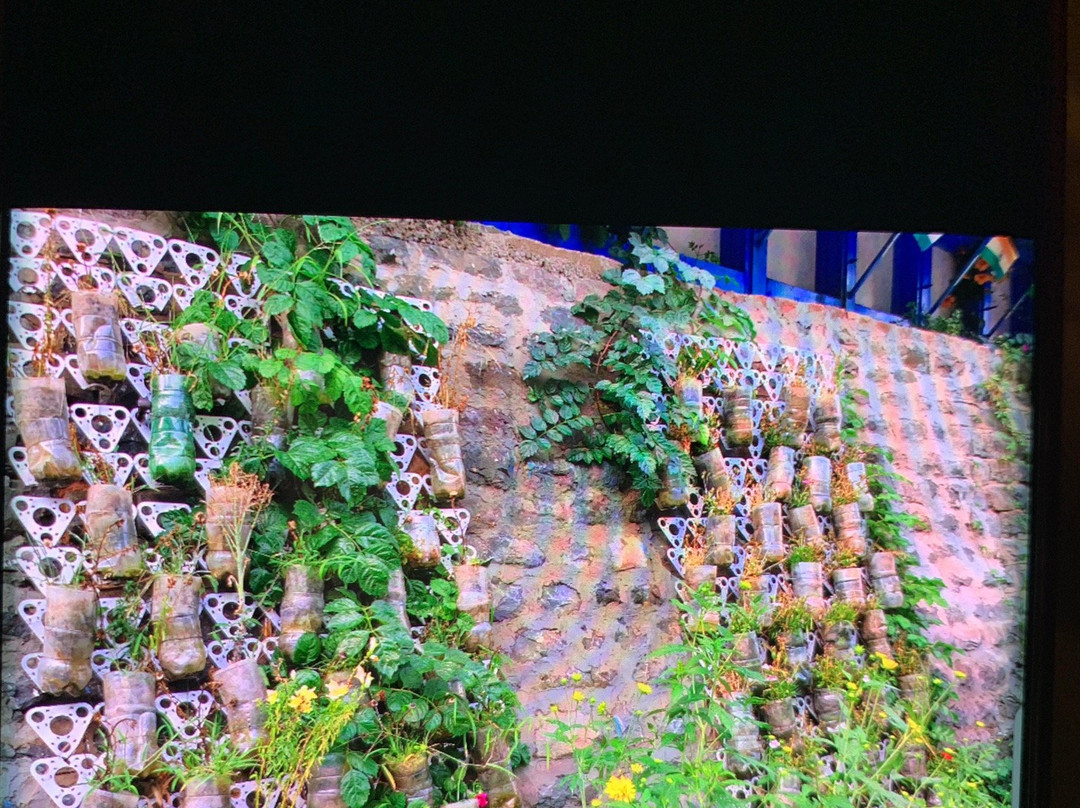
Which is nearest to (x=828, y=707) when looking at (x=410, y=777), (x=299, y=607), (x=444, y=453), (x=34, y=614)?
(x=410, y=777)

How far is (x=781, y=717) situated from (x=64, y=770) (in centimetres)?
173

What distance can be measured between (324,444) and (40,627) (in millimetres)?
642

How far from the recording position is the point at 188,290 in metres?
1.54

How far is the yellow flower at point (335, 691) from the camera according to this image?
4.87ft

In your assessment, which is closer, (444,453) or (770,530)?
(444,453)

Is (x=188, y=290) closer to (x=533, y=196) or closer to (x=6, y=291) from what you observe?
(x=6, y=291)

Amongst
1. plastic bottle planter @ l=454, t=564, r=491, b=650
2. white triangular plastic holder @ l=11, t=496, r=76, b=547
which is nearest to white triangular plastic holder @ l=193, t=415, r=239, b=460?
white triangular plastic holder @ l=11, t=496, r=76, b=547

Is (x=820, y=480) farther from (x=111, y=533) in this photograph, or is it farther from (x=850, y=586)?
(x=111, y=533)

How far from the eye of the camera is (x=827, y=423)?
2.00 m

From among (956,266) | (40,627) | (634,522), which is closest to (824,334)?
(956,266)

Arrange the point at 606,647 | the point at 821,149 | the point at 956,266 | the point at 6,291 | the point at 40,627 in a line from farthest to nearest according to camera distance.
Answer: the point at 606,647, the point at 956,266, the point at 40,627, the point at 821,149, the point at 6,291

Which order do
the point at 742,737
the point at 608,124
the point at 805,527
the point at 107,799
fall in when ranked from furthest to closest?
the point at 805,527
the point at 742,737
the point at 107,799
the point at 608,124

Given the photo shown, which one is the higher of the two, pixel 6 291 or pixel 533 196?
pixel 533 196

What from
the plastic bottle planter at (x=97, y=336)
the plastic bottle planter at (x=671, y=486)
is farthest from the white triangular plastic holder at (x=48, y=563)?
the plastic bottle planter at (x=671, y=486)
